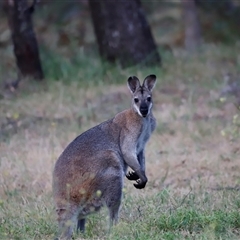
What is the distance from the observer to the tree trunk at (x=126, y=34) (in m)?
13.8

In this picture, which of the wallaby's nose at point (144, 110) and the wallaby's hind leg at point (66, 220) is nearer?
the wallaby's hind leg at point (66, 220)

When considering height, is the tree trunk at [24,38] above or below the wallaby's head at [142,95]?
below

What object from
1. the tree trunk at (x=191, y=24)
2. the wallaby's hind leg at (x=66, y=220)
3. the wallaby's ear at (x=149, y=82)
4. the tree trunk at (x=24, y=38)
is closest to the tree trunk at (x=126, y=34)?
the tree trunk at (x=24, y=38)

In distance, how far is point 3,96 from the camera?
12.7 meters

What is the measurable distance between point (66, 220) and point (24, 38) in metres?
7.28

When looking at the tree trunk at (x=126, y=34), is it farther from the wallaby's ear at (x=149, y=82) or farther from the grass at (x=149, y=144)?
the wallaby's ear at (x=149, y=82)

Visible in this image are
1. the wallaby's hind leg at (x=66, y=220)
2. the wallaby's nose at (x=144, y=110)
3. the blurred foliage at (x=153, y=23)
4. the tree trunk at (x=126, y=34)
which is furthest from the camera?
the blurred foliage at (x=153, y=23)

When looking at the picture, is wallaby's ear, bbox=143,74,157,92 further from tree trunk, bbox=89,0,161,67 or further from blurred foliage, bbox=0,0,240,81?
blurred foliage, bbox=0,0,240,81

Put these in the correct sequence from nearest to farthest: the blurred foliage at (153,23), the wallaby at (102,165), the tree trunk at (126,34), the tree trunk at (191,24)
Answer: the wallaby at (102,165) < the tree trunk at (126,34) < the tree trunk at (191,24) < the blurred foliage at (153,23)

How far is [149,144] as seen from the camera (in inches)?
397

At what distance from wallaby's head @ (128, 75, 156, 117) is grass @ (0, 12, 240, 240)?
84cm

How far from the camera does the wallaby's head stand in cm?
731

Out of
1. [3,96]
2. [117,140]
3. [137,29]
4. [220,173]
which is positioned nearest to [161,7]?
[137,29]

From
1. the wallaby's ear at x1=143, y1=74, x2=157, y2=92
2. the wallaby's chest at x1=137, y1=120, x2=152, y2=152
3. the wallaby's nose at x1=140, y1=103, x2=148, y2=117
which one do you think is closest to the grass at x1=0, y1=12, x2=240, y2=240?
the wallaby's chest at x1=137, y1=120, x2=152, y2=152
